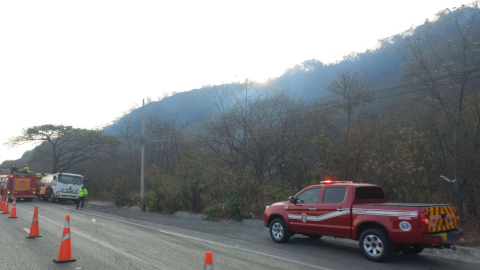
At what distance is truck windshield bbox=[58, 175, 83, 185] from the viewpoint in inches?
1346

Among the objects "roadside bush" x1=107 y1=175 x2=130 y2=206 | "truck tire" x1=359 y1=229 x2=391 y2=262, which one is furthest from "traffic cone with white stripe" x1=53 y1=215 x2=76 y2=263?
"roadside bush" x1=107 y1=175 x2=130 y2=206

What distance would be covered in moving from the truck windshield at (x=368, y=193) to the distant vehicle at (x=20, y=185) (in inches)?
1407

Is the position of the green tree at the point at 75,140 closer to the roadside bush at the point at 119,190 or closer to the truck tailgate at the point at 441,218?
the roadside bush at the point at 119,190

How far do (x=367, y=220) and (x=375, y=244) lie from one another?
1.85ft

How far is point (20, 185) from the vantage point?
3612 centimetres

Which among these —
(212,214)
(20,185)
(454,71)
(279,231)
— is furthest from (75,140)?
(454,71)

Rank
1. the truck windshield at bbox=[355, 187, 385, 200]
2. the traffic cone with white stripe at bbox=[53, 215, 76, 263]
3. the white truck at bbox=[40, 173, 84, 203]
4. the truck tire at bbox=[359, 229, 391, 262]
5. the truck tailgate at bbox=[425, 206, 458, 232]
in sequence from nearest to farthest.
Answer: the traffic cone with white stripe at bbox=[53, 215, 76, 263] → the truck tailgate at bbox=[425, 206, 458, 232] → the truck tire at bbox=[359, 229, 391, 262] → the truck windshield at bbox=[355, 187, 385, 200] → the white truck at bbox=[40, 173, 84, 203]

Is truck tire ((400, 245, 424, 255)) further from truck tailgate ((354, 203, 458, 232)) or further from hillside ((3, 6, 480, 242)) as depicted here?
hillside ((3, 6, 480, 242))

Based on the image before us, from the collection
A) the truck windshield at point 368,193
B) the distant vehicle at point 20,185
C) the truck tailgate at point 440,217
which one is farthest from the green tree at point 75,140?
the truck tailgate at point 440,217

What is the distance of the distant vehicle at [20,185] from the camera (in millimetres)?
35875

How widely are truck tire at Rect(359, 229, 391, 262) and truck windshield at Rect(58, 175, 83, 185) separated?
31.5 meters

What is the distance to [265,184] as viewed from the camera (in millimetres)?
19859

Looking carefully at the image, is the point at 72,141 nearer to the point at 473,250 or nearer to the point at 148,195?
the point at 148,195

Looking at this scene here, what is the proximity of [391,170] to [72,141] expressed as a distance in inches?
1788
